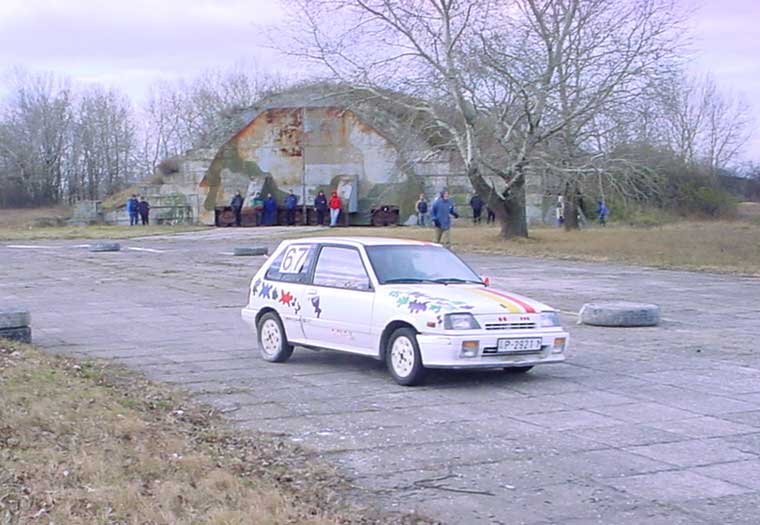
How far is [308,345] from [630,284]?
13790 mm

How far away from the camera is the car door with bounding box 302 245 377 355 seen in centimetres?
1138

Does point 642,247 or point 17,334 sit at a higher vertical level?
point 642,247

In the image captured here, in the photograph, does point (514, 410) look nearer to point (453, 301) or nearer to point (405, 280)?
point (453, 301)

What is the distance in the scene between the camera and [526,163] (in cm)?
3678

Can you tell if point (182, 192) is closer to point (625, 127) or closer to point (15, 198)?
point (15, 198)

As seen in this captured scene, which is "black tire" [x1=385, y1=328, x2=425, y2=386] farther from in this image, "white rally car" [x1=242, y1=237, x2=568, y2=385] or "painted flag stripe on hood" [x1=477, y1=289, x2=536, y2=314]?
"painted flag stripe on hood" [x1=477, y1=289, x2=536, y2=314]

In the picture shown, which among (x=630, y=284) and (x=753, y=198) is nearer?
(x=630, y=284)

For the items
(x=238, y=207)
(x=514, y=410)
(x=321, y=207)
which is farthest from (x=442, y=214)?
(x=514, y=410)

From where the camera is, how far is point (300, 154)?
56750mm

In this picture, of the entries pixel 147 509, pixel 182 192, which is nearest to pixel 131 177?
pixel 182 192

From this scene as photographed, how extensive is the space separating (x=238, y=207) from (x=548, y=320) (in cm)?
4598

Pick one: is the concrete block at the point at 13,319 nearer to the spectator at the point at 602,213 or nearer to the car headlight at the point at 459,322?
the car headlight at the point at 459,322

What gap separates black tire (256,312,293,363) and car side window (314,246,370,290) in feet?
2.59

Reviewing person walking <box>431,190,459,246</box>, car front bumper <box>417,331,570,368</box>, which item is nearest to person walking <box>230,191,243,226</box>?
person walking <box>431,190,459,246</box>
